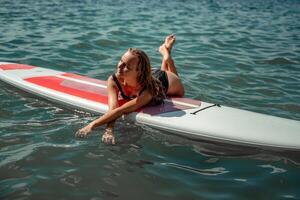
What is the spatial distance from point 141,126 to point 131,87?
474mm

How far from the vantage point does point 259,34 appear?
12.0m

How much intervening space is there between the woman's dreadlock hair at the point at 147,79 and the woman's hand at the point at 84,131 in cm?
75

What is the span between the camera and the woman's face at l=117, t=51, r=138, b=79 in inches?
165

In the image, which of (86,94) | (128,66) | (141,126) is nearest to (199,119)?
(141,126)

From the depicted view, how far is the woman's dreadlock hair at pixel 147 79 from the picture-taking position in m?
4.25

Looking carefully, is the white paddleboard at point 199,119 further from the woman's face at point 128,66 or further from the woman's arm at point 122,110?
the woman's face at point 128,66

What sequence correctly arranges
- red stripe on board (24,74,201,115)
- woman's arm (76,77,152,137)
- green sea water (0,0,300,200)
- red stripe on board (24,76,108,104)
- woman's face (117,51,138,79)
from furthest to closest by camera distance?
red stripe on board (24,76,108,104) < red stripe on board (24,74,201,115) < woman's arm (76,77,152,137) < woman's face (117,51,138,79) < green sea water (0,0,300,200)

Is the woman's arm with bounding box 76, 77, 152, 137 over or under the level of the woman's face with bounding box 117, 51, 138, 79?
under

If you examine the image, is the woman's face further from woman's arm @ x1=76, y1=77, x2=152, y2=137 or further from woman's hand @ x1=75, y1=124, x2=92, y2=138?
woman's hand @ x1=75, y1=124, x2=92, y2=138

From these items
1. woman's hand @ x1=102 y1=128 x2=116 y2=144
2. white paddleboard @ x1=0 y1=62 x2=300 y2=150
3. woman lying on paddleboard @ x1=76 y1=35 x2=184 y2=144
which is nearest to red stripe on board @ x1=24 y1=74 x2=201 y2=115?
white paddleboard @ x1=0 y1=62 x2=300 y2=150

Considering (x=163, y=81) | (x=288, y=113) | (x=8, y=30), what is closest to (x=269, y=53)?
(x=288, y=113)

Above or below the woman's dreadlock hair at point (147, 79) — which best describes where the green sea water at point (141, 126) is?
below

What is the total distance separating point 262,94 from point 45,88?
339 centimetres

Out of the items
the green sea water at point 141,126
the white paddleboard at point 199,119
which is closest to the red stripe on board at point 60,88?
the white paddleboard at point 199,119
